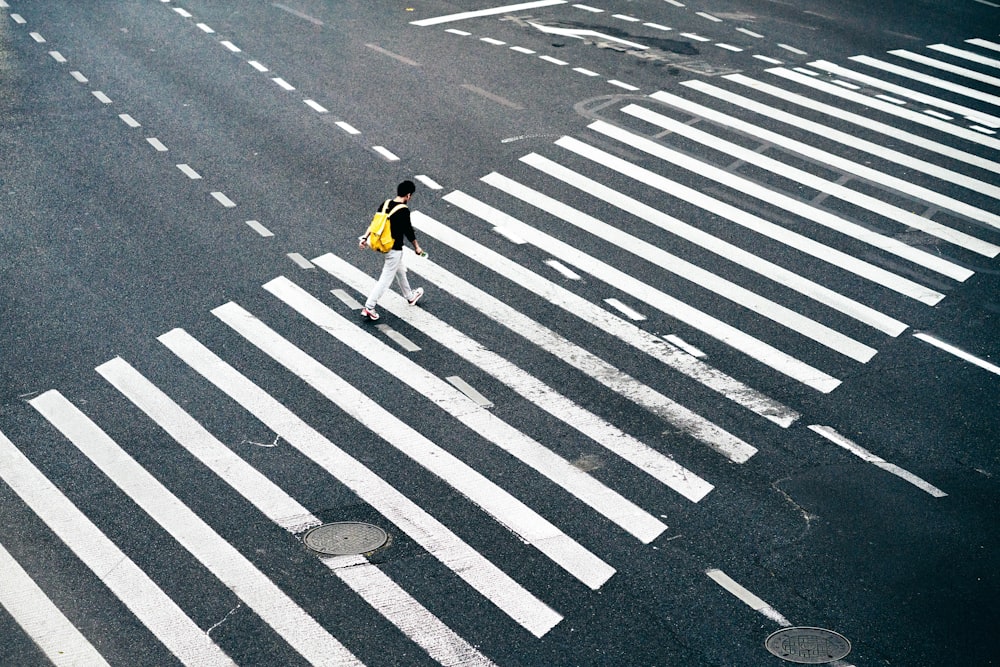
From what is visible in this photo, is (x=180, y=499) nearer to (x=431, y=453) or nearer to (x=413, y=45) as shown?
(x=431, y=453)

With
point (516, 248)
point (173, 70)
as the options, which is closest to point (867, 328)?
point (516, 248)

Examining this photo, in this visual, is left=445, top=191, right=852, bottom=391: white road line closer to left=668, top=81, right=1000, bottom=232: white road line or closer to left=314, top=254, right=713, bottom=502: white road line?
left=314, top=254, right=713, bottom=502: white road line

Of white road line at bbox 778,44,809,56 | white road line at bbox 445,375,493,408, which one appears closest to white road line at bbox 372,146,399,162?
white road line at bbox 445,375,493,408

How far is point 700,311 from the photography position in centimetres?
1352

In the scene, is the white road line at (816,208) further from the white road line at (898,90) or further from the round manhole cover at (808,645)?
the round manhole cover at (808,645)

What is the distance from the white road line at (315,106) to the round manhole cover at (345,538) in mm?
11417

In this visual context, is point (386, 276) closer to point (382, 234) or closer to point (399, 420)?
point (382, 234)

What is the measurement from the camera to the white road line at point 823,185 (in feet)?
51.6

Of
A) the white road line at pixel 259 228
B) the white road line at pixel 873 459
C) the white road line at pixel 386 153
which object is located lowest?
the white road line at pixel 259 228

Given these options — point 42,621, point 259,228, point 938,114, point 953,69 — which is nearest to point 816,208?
point 938,114

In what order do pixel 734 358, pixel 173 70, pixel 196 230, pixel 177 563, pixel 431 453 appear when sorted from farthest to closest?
pixel 173 70 → pixel 196 230 → pixel 734 358 → pixel 431 453 → pixel 177 563

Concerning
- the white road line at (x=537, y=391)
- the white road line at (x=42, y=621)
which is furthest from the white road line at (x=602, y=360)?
the white road line at (x=42, y=621)

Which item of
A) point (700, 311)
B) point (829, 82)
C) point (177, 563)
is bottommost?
point (177, 563)

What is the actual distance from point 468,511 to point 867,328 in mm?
6416
